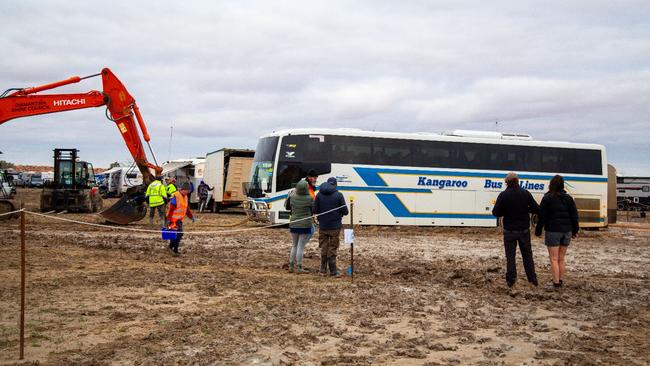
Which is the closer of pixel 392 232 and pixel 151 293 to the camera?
pixel 151 293

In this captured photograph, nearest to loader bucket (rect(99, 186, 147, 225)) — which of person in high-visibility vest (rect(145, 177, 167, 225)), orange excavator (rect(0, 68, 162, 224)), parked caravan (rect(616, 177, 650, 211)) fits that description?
orange excavator (rect(0, 68, 162, 224))

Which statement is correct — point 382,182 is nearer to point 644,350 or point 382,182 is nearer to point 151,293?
point 151,293

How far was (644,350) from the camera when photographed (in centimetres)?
683

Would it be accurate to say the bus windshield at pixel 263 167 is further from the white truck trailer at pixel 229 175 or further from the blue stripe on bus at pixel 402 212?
the white truck trailer at pixel 229 175

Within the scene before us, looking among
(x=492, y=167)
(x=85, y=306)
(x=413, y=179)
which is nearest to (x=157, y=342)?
(x=85, y=306)

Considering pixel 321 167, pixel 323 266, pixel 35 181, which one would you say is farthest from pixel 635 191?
pixel 35 181

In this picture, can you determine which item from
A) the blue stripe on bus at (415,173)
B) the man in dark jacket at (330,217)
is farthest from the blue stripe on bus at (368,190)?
the man in dark jacket at (330,217)

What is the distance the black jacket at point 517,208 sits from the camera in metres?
10.6

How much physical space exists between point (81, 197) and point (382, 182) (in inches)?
550

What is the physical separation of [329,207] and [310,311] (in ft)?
11.7

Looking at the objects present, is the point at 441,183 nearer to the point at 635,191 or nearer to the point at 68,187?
the point at 68,187

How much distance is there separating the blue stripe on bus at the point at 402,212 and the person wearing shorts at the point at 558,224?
43.3ft

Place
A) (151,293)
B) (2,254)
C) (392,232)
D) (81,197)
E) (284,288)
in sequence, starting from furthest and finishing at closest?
(81,197), (392,232), (2,254), (284,288), (151,293)

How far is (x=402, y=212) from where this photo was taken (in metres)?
24.3
